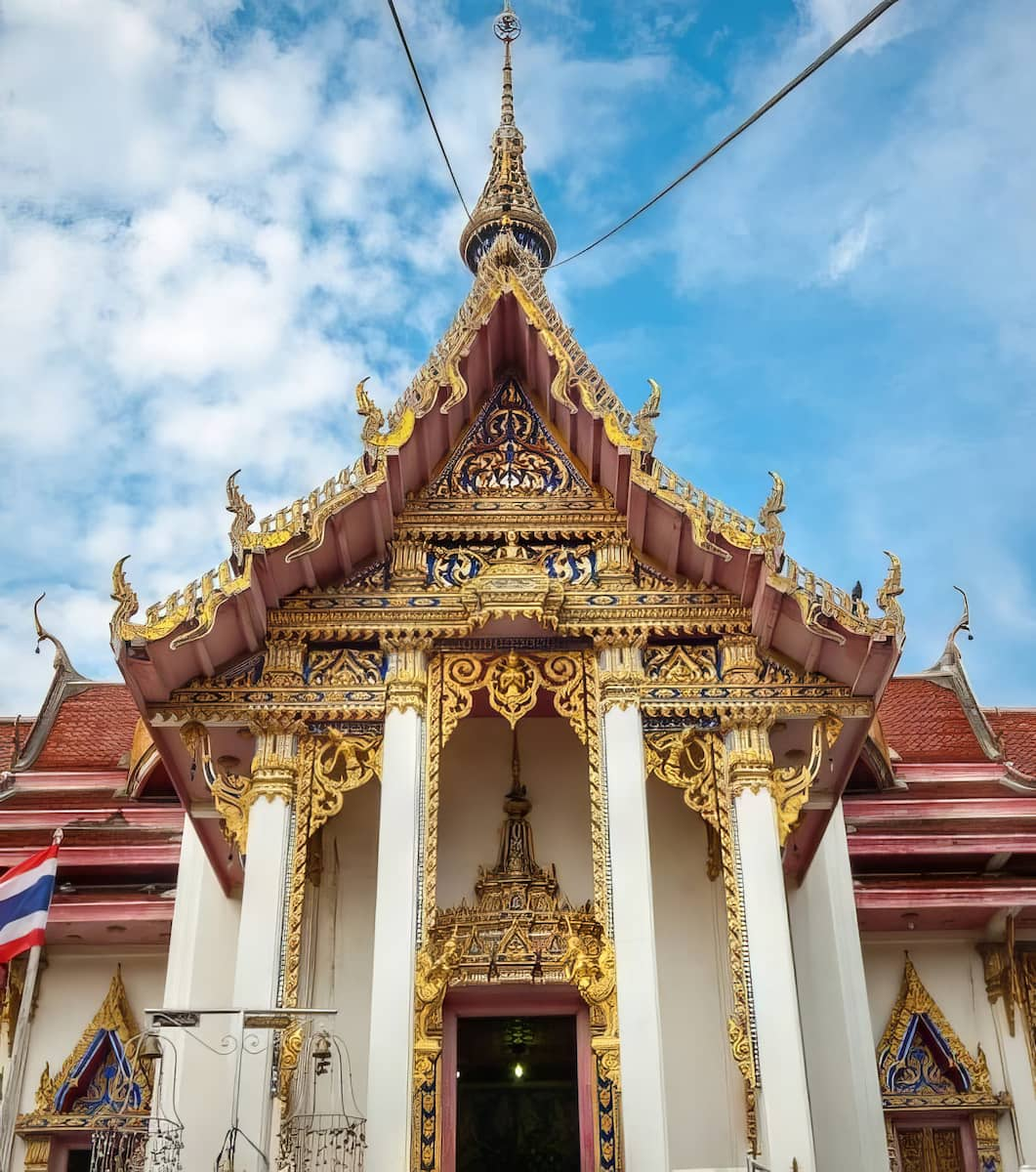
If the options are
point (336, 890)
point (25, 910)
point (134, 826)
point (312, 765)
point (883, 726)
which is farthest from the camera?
point (883, 726)

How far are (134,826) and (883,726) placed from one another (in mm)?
7609

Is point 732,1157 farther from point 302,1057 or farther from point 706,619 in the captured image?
point 706,619

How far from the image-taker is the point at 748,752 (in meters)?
8.64

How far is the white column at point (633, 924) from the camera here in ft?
24.2

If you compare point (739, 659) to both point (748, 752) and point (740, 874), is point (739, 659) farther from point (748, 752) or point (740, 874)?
point (740, 874)

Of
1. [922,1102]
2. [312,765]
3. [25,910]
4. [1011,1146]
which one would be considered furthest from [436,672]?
[1011,1146]

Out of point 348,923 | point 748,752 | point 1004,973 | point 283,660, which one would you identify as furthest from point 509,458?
point 1004,973

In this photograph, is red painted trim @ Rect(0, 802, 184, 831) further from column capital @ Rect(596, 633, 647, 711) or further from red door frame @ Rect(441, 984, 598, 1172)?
column capital @ Rect(596, 633, 647, 711)

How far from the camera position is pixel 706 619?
9070 millimetres

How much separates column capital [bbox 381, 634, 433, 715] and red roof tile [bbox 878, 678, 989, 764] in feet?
19.8

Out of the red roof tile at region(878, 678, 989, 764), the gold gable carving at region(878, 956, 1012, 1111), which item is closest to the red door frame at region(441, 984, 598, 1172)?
the gold gable carving at region(878, 956, 1012, 1111)

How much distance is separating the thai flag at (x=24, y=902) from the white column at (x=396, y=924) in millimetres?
2092

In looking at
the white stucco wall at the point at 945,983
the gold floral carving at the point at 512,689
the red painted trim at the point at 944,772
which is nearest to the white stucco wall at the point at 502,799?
the gold floral carving at the point at 512,689

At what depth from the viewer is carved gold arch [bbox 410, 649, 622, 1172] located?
25.3 ft
